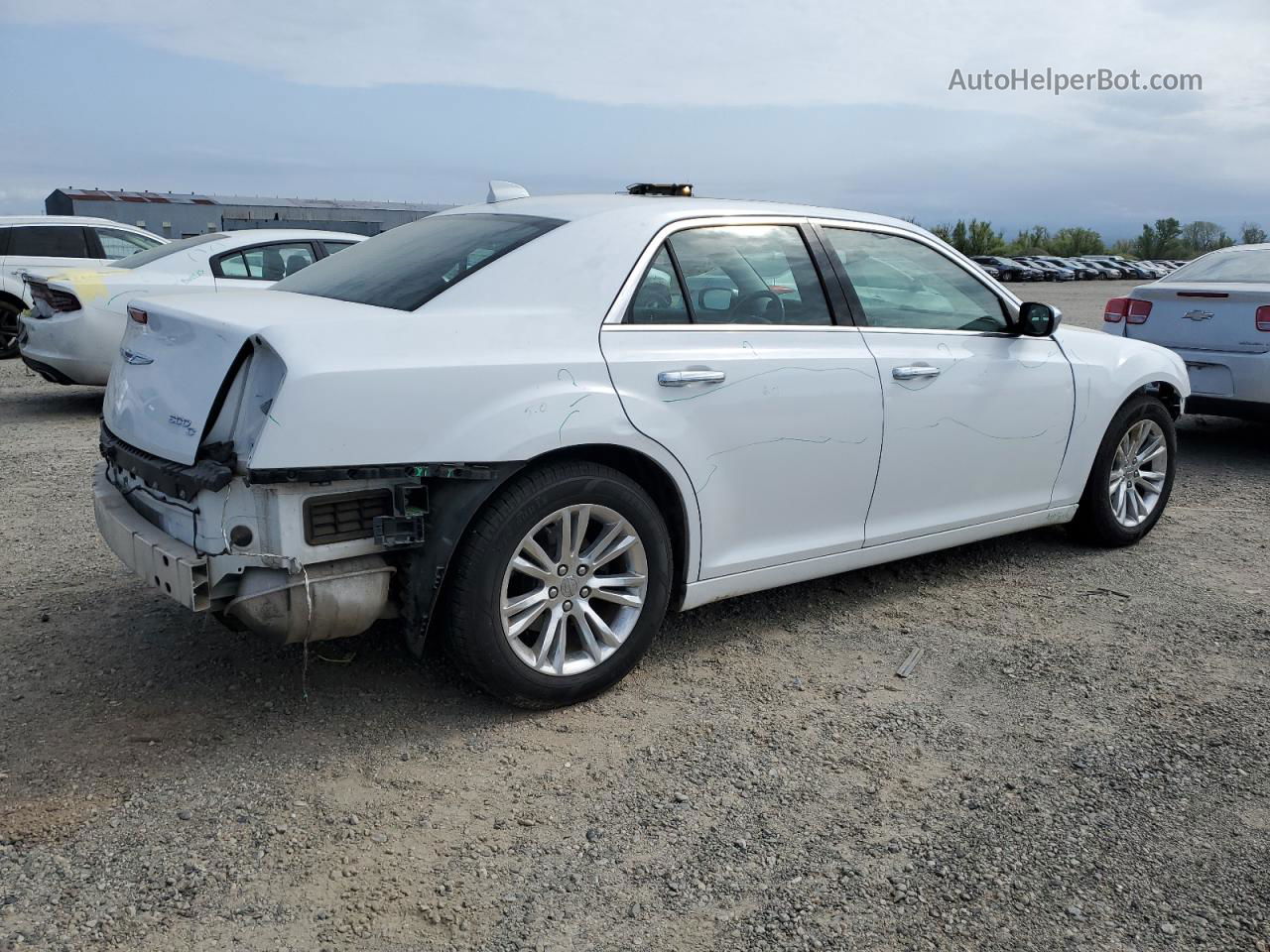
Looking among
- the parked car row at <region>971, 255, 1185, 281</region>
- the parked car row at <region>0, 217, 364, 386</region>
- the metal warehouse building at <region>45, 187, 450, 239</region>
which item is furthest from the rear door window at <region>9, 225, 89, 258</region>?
the parked car row at <region>971, 255, 1185, 281</region>

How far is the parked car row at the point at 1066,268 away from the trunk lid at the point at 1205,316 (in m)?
45.0

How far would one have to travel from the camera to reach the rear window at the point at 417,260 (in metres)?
3.59

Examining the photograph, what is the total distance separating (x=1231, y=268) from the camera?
8.30 m

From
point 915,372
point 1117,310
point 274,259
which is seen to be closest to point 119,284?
point 274,259

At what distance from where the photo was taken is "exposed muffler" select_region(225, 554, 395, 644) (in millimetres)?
3121

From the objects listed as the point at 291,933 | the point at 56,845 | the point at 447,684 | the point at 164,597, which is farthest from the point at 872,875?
the point at 164,597

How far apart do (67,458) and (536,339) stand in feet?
16.6

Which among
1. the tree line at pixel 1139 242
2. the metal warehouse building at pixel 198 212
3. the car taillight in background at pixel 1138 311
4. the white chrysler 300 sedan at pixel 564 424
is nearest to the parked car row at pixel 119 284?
the white chrysler 300 sedan at pixel 564 424

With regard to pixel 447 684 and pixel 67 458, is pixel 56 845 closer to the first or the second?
pixel 447 684

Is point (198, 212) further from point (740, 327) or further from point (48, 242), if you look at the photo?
point (740, 327)

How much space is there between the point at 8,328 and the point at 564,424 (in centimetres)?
1122

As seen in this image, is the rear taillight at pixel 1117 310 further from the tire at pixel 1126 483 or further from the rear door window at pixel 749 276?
the rear door window at pixel 749 276

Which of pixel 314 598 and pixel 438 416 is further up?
pixel 438 416

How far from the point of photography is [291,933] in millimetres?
2500
